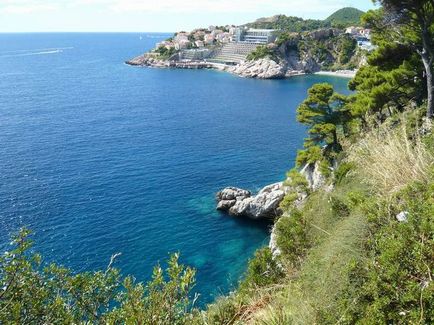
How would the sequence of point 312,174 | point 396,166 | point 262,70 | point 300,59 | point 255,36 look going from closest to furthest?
point 396,166, point 312,174, point 262,70, point 300,59, point 255,36

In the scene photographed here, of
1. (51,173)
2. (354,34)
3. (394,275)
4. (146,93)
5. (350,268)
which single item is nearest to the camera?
(394,275)

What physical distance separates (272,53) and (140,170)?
3100 inches

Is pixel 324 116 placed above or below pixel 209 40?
below

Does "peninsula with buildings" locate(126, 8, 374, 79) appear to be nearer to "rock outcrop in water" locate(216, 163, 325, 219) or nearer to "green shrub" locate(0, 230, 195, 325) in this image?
"rock outcrop in water" locate(216, 163, 325, 219)

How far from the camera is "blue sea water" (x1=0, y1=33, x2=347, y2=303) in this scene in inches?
992

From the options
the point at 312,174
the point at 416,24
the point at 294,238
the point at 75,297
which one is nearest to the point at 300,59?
the point at 312,174

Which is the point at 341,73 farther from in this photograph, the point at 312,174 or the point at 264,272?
the point at 264,272

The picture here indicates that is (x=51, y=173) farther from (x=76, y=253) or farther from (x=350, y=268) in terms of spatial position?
Answer: (x=350, y=268)

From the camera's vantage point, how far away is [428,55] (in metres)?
16.1

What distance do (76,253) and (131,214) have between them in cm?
584

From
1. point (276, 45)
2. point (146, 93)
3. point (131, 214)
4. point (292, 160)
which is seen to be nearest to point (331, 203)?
point (131, 214)

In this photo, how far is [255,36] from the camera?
13175 cm

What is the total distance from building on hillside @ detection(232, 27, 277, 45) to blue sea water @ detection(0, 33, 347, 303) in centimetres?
5808

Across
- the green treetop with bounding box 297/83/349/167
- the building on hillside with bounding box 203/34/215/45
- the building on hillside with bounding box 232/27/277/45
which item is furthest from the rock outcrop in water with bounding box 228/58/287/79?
the green treetop with bounding box 297/83/349/167
